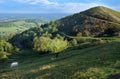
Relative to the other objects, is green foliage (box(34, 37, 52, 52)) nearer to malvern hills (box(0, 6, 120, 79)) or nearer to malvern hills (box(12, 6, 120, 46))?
malvern hills (box(0, 6, 120, 79))

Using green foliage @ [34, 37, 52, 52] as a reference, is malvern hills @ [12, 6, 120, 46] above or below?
above

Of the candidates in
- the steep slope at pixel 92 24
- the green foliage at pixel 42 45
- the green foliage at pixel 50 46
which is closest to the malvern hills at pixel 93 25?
the steep slope at pixel 92 24

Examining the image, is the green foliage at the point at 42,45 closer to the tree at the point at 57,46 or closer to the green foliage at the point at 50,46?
the green foliage at the point at 50,46

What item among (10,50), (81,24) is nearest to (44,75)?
(10,50)

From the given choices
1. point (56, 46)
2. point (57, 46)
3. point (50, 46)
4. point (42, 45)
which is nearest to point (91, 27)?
point (42, 45)

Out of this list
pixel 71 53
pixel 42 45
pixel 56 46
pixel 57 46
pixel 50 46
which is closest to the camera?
pixel 71 53

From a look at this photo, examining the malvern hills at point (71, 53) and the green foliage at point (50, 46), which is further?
the green foliage at point (50, 46)

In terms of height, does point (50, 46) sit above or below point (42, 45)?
below

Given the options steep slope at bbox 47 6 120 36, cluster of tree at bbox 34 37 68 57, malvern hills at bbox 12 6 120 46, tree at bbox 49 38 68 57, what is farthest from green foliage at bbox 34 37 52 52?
steep slope at bbox 47 6 120 36

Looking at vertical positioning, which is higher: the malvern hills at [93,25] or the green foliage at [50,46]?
the malvern hills at [93,25]

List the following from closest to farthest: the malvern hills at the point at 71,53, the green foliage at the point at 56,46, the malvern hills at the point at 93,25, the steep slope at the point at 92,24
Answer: the malvern hills at the point at 71,53 → the green foliage at the point at 56,46 → the malvern hills at the point at 93,25 → the steep slope at the point at 92,24

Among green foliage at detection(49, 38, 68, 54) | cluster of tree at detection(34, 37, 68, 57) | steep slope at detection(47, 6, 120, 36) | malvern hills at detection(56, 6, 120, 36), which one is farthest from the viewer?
steep slope at detection(47, 6, 120, 36)

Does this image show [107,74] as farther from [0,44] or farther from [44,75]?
[0,44]

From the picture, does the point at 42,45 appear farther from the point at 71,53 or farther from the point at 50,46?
the point at 71,53
